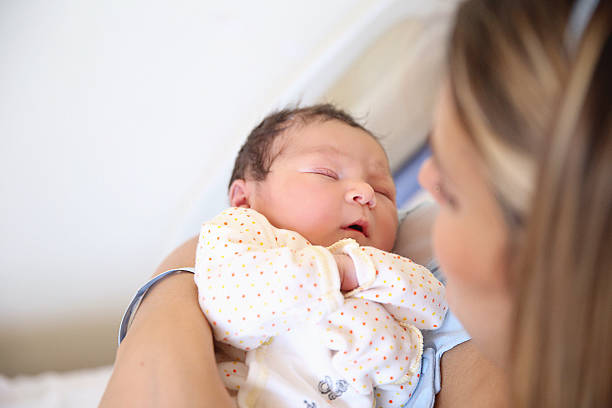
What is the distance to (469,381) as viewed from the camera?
3.30 feet

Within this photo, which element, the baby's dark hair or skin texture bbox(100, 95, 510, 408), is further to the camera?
the baby's dark hair

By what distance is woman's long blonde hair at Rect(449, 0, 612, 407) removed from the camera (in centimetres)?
50

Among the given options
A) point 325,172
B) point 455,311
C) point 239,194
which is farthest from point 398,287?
point 239,194

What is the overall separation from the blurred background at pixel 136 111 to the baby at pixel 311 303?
1.71 ft

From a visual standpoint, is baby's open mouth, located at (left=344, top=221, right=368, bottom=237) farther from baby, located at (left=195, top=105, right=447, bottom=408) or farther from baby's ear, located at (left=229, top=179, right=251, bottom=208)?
baby's ear, located at (left=229, top=179, right=251, bottom=208)

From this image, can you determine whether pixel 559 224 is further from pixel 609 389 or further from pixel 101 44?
pixel 101 44

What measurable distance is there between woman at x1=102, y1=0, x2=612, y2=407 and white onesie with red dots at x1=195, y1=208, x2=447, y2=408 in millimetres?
289

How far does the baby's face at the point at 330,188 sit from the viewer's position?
117 centimetres

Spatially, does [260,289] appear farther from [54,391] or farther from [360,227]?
[54,391]

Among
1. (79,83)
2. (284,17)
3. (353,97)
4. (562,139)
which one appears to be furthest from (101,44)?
(562,139)

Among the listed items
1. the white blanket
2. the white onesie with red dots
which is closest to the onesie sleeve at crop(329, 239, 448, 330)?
the white onesie with red dots

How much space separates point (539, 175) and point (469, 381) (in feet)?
1.98

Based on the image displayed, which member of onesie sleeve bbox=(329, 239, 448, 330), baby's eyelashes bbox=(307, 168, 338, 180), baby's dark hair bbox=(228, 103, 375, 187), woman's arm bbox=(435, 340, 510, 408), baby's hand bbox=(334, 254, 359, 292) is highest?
baby's dark hair bbox=(228, 103, 375, 187)

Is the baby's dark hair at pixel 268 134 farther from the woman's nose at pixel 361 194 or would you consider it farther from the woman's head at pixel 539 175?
the woman's head at pixel 539 175
